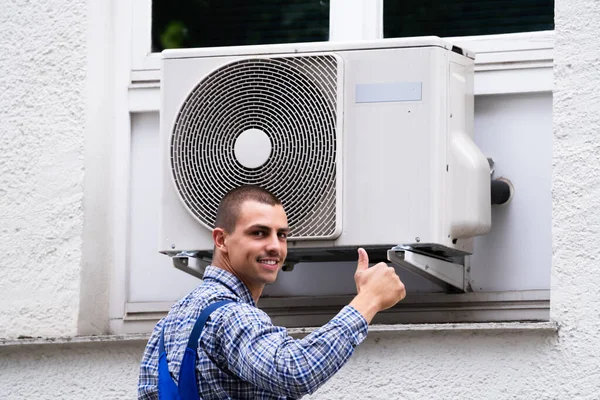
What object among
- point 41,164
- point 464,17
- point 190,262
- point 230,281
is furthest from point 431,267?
point 41,164

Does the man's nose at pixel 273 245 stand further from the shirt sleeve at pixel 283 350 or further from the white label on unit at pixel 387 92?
the white label on unit at pixel 387 92

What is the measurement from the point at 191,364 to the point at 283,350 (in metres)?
0.26

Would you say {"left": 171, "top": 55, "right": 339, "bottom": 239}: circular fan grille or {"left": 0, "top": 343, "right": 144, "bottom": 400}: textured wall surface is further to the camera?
{"left": 0, "top": 343, "right": 144, "bottom": 400}: textured wall surface

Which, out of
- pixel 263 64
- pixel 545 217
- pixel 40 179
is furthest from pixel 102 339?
pixel 545 217

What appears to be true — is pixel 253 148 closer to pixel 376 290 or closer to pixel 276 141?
pixel 276 141

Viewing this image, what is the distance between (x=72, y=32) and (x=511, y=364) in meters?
2.09

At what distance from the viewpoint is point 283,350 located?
Answer: 12.5 feet

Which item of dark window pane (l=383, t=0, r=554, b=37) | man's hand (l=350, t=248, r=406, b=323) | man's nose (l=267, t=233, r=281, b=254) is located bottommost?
man's hand (l=350, t=248, r=406, b=323)

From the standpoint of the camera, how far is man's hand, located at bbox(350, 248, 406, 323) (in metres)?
3.92

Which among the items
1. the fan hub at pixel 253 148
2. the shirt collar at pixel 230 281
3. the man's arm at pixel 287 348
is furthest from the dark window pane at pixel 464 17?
the man's arm at pixel 287 348

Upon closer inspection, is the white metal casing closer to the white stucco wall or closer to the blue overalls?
the white stucco wall

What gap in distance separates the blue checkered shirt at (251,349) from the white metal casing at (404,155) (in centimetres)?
123

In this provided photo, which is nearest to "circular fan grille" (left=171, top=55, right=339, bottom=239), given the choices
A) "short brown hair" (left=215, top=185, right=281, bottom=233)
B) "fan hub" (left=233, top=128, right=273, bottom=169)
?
"fan hub" (left=233, top=128, right=273, bottom=169)

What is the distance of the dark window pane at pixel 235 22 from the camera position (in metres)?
6.02
